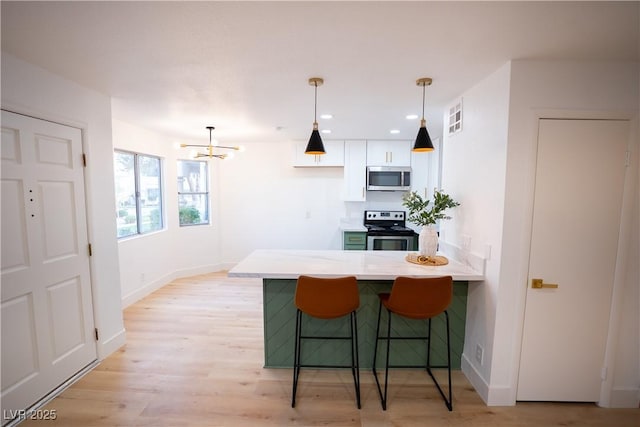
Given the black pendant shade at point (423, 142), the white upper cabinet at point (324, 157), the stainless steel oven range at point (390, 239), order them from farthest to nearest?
the white upper cabinet at point (324, 157), the stainless steel oven range at point (390, 239), the black pendant shade at point (423, 142)

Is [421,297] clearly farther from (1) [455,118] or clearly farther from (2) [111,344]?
(2) [111,344]

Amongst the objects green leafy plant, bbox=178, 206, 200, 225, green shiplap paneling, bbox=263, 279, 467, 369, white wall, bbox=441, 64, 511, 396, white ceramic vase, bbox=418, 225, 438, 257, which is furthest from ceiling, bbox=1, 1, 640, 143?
green leafy plant, bbox=178, 206, 200, 225

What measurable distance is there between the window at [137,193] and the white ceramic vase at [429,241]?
11.8ft

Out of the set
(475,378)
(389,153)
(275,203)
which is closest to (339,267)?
(475,378)

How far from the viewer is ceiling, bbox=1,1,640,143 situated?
53.5 inches

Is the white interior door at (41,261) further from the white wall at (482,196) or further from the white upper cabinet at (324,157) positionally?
the white wall at (482,196)

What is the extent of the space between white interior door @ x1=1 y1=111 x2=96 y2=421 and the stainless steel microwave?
147 inches

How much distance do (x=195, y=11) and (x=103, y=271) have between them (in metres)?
2.36

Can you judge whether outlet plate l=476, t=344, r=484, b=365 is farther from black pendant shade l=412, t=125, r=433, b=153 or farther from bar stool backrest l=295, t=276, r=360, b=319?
black pendant shade l=412, t=125, r=433, b=153

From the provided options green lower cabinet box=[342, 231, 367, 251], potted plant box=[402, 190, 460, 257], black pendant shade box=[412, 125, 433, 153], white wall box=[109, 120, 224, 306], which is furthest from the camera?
green lower cabinet box=[342, 231, 367, 251]

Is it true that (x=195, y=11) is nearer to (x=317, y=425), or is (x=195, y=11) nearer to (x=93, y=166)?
(x=93, y=166)

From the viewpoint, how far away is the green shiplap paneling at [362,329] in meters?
2.39

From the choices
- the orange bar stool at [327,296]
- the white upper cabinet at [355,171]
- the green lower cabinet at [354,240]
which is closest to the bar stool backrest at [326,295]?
the orange bar stool at [327,296]

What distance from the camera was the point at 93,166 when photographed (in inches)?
96.3
